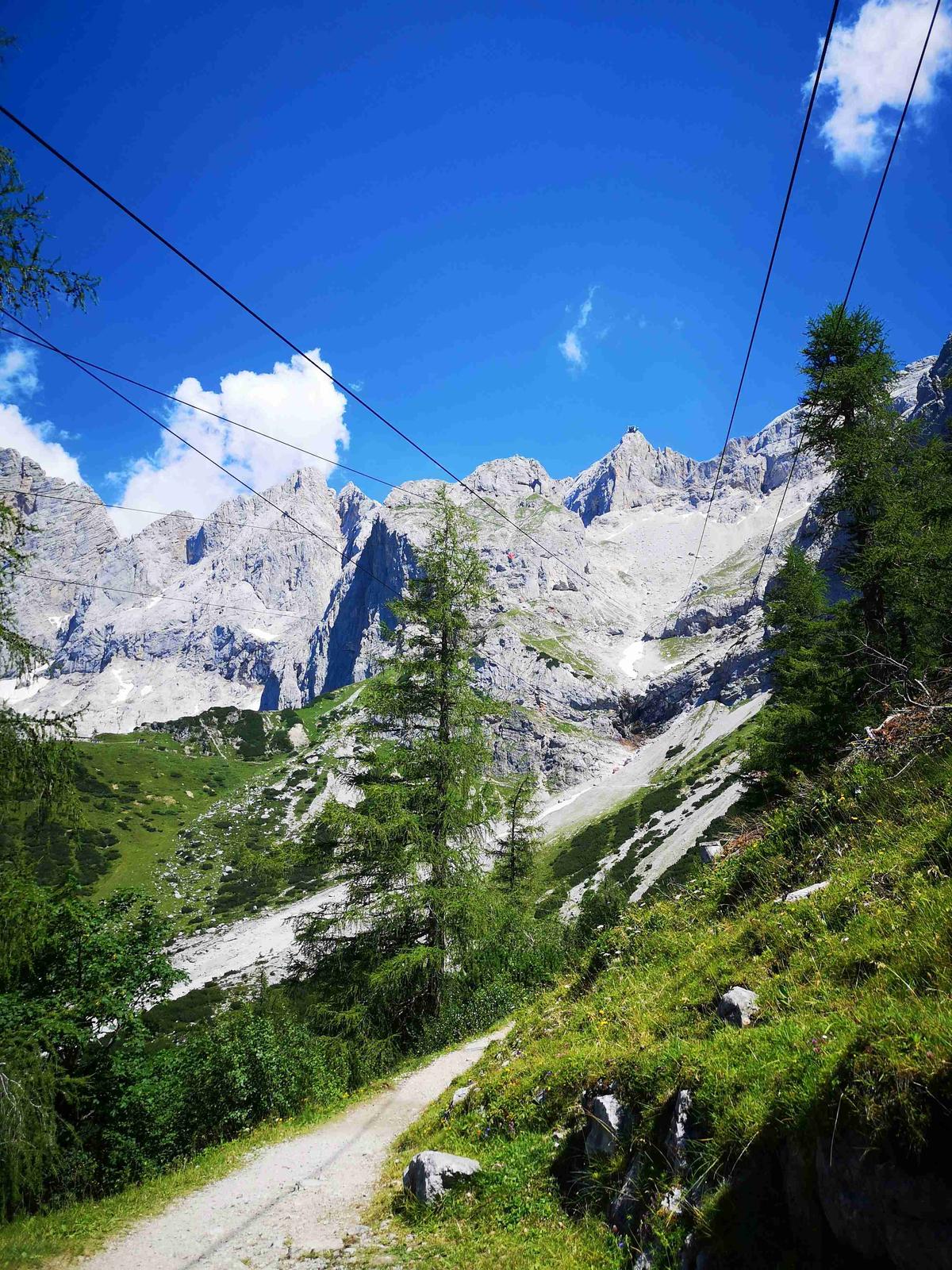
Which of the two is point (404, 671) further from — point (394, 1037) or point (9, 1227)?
point (9, 1227)

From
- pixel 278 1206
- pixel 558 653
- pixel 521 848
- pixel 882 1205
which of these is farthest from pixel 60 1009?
pixel 558 653

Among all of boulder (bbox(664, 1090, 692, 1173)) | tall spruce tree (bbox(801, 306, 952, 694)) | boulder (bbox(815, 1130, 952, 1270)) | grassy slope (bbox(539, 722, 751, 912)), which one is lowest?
grassy slope (bbox(539, 722, 751, 912))

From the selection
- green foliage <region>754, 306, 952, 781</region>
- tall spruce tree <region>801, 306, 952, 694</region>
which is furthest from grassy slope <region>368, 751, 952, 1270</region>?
tall spruce tree <region>801, 306, 952, 694</region>

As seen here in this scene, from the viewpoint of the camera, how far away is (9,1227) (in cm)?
799

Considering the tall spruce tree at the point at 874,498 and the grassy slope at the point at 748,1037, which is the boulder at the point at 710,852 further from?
the tall spruce tree at the point at 874,498

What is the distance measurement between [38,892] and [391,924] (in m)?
7.99

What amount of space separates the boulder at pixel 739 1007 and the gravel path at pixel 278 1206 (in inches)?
204

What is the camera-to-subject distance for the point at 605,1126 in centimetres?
536

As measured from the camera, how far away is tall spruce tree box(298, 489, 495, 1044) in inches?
562

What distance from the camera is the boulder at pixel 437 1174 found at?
21.1ft

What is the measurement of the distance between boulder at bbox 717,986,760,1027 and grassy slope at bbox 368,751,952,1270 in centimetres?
13

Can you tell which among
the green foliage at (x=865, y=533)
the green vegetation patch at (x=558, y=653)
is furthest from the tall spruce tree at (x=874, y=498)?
the green vegetation patch at (x=558, y=653)

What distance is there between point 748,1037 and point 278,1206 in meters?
7.41

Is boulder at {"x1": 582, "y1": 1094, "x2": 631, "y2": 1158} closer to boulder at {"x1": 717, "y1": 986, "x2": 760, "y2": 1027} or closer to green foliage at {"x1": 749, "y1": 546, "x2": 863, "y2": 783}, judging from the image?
boulder at {"x1": 717, "y1": 986, "x2": 760, "y2": 1027}
